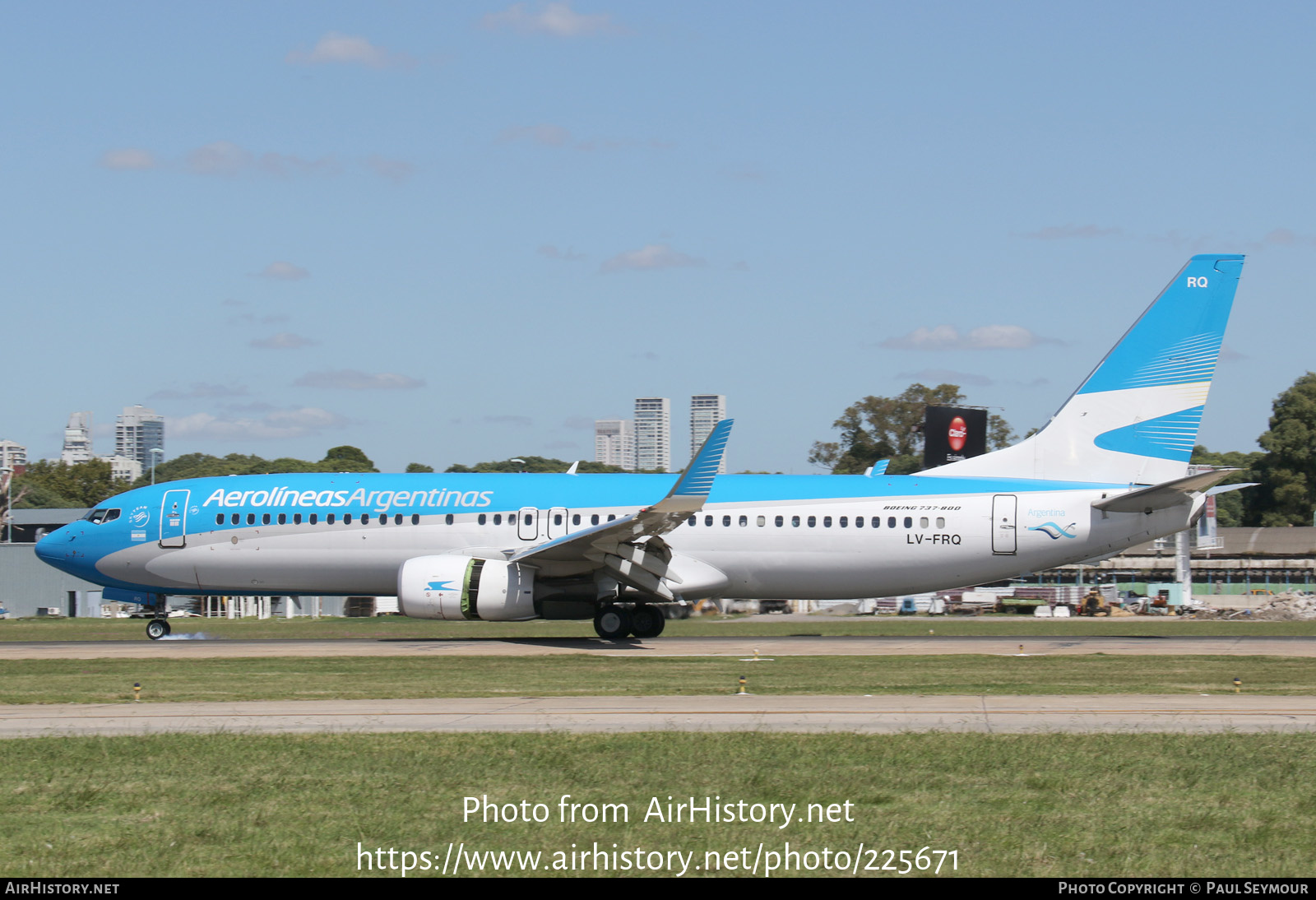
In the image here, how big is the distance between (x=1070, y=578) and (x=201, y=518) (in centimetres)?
6057

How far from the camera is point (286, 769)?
11.3 metres

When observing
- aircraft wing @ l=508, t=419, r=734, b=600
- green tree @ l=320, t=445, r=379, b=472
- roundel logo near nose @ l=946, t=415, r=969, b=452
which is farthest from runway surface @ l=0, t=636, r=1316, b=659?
green tree @ l=320, t=445, r=379, b=472

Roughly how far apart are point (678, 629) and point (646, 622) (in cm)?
611

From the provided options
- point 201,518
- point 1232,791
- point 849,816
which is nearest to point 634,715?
point 849,816

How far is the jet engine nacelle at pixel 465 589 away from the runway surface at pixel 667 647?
75 cm

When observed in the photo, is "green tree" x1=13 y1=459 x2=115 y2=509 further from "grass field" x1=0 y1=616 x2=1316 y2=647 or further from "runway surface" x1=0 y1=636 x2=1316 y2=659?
"runway surface" x1=0 y1=636 x2=1316 y2=659

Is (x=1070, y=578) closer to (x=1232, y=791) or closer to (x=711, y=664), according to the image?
(x=711, y=664)

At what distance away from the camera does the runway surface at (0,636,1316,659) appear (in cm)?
2480

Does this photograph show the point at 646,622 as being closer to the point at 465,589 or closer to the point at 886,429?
the point at 465,589

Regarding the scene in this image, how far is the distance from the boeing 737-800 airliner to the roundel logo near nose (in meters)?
41.0

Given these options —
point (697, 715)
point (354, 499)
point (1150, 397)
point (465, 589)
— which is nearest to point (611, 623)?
point (465, 589)

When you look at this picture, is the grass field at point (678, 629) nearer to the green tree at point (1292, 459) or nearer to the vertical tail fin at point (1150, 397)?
the vertical tail fin at point (1150, 397)

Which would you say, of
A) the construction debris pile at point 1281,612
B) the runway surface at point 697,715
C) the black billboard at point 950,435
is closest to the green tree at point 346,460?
the black billboard at point 950,435

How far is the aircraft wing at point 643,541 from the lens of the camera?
81.2ft
